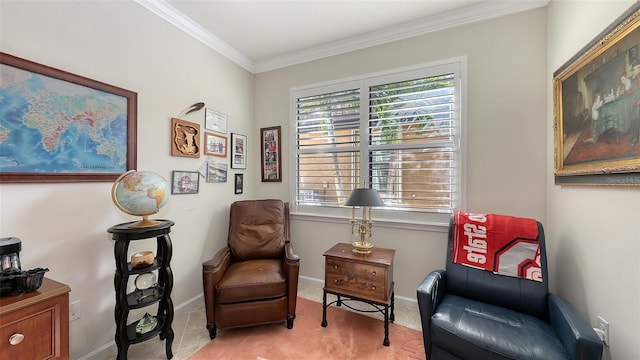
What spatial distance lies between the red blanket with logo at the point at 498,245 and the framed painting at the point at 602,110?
1.52 ft

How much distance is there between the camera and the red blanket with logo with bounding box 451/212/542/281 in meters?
1.67

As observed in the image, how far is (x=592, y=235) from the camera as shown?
1.44 metres

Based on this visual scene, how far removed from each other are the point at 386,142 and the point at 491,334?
1765 mm

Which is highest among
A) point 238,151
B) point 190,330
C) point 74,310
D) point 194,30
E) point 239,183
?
point 194,30

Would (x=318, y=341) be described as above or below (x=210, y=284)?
below

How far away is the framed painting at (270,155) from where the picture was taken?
10.1 feet

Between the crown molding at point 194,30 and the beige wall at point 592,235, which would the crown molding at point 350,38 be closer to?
the crown molding at point 194,30

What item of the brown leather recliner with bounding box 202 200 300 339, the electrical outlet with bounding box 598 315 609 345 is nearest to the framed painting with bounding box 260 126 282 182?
the brown leather recliner with bounding box 202 200 300 339

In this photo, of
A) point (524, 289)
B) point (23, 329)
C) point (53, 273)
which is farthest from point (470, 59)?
point (53, 273)

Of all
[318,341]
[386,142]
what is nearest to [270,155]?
[386,142]

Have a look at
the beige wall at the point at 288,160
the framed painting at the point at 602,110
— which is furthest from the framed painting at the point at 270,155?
the framed painting at the point at 602,110

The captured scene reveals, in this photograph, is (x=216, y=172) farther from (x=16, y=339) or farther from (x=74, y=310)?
(x=16, y=339)

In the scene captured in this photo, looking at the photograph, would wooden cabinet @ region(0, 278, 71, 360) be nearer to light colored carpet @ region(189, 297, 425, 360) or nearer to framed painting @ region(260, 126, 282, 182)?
light colored carpet @ region(189, 297, 425, 360)

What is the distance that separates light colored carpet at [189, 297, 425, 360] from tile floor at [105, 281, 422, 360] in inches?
3.5
